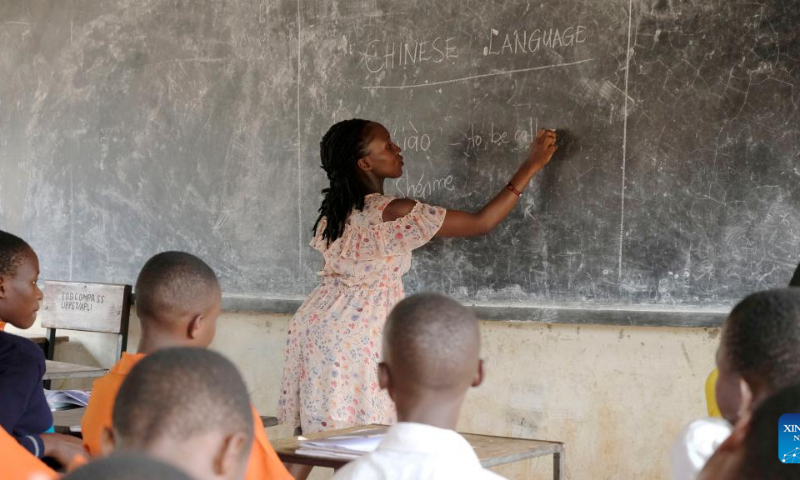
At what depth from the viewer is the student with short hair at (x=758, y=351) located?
1.40 meters

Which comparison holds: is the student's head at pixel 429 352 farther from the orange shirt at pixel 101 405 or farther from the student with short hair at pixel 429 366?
the orange shirt at pixel 101 405

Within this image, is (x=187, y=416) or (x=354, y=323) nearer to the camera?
(x=187, y=416)

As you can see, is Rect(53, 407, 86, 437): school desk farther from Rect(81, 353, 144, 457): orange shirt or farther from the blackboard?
the blackboard

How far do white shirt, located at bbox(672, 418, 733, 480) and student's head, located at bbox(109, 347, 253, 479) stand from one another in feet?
2.56

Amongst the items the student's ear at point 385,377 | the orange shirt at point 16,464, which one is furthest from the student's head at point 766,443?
the orange shirt at point 16,464

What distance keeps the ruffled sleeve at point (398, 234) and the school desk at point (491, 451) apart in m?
0.91

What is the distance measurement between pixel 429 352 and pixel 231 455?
1.88ft

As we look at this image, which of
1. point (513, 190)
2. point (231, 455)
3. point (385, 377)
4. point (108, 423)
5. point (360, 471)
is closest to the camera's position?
point (231, 455)

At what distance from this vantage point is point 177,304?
7.05 feet

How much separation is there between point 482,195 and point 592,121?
0.49 metres

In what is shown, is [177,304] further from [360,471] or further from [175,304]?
[360,471]

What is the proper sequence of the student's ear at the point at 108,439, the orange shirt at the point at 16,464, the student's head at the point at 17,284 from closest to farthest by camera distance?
the student's ear at the point at 108,439, the orange shirt at the point at 16,464, the student's head at the point at 17,284

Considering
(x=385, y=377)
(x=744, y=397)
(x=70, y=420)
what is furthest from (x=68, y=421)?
(x=744, y=397)

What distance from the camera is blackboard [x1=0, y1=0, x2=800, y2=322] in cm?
317
